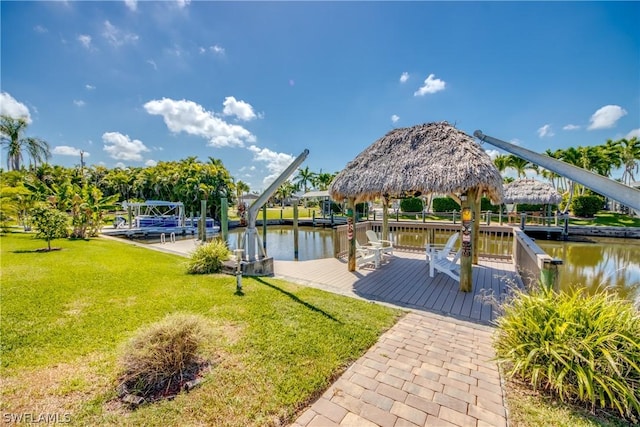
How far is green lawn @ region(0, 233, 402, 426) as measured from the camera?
229 centimetres

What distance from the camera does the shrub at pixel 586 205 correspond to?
22062mm


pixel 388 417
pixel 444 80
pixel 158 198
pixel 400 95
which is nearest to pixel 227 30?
pixel 400 95

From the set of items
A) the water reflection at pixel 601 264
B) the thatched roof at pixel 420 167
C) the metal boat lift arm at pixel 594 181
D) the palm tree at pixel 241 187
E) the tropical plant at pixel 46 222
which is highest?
the palm tree at pixel 241 187

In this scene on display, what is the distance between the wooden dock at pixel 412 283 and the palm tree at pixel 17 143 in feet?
100

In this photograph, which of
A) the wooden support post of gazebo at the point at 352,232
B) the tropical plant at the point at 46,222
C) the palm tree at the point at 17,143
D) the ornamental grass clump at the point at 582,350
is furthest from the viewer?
the palm tree at the point at 17,143

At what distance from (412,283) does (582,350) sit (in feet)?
12.4

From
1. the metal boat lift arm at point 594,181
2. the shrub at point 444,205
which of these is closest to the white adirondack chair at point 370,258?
the metal boat lift arm at point 594,181

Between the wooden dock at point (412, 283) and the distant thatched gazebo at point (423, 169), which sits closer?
the wooden dock at point (412, 283)

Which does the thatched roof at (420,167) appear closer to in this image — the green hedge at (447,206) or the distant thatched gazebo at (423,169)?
the distant thatched gazebo at (423,169)

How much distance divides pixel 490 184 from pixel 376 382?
4.56 meters

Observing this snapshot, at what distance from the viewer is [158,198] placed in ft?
92.8

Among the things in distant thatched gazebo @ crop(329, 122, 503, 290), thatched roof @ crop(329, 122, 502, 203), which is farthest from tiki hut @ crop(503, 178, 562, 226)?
thatched roof @ crop(329, 122, 502, 203)

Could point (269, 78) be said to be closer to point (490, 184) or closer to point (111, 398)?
point (490, 184)

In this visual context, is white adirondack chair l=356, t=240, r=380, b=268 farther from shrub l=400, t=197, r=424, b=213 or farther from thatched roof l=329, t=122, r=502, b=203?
shrub l=400, t=197, r=424, b=213
